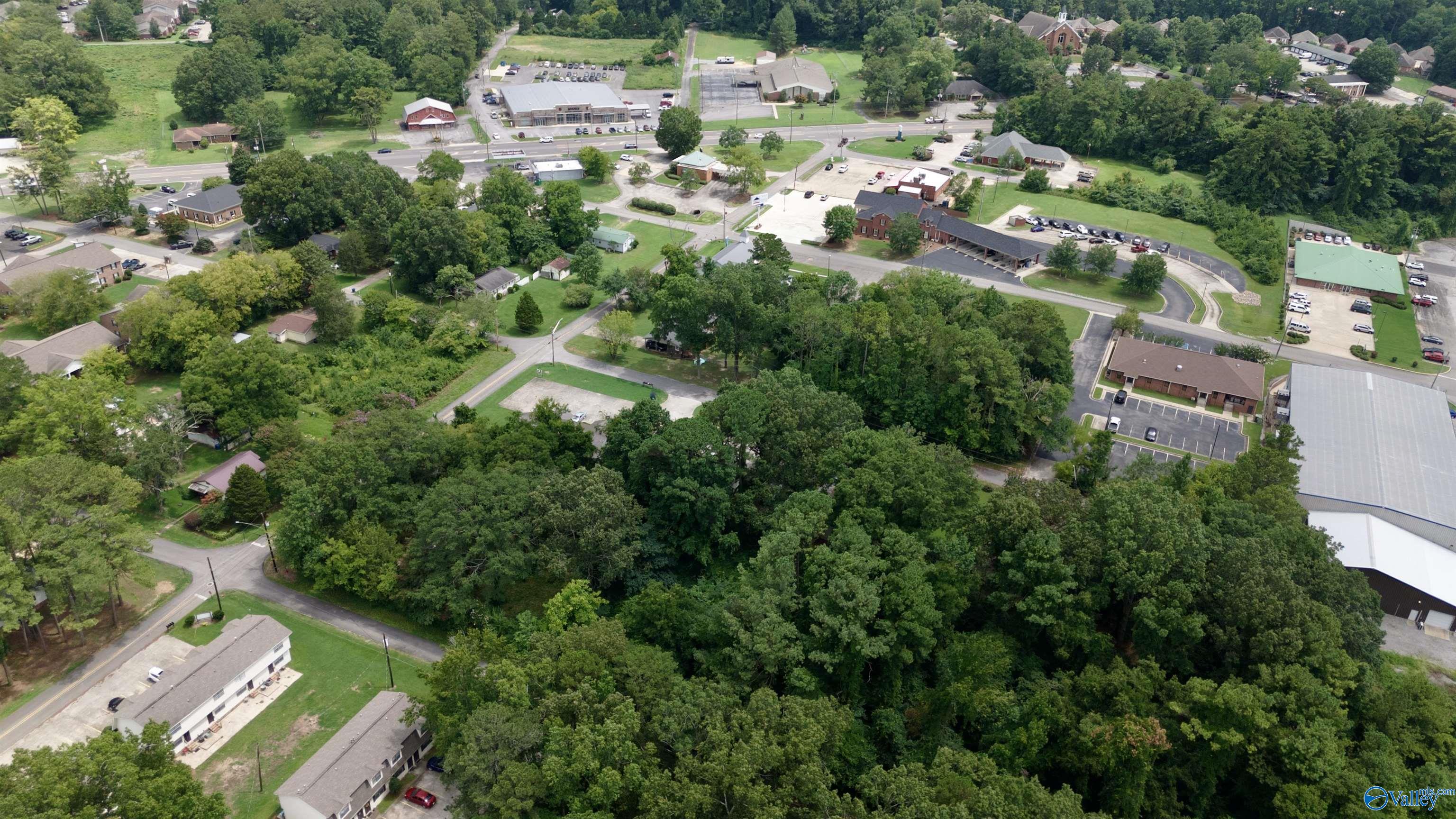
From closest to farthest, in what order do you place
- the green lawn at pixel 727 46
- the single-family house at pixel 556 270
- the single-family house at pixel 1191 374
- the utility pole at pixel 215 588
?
the utility pole at pixel 215 588, the single-family house at pixel 1191 374, the single-family house at pixel 556 270, the green lawn at pixel 727 46

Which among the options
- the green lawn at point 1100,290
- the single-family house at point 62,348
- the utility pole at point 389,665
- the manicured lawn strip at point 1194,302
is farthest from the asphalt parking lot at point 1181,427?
the single-family house at point 62,348

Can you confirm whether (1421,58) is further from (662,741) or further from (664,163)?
(662,741)

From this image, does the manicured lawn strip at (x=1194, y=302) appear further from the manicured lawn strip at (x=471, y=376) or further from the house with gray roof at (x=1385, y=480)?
the manicured lawn strip at (x=471, y=376)

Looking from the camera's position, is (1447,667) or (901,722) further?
(1447,667)

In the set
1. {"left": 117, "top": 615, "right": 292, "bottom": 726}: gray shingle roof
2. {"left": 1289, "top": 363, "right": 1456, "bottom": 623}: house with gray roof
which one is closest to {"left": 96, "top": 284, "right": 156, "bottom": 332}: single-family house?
{"left": 117, "top": 615, "right": 292, "bottom": 726}: gray shingle roof

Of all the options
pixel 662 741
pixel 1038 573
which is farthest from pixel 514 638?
pixel 1038 573

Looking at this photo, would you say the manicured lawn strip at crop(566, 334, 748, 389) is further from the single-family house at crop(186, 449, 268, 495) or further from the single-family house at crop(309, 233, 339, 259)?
the single-family house at crop(309, 233, 339, 259)
